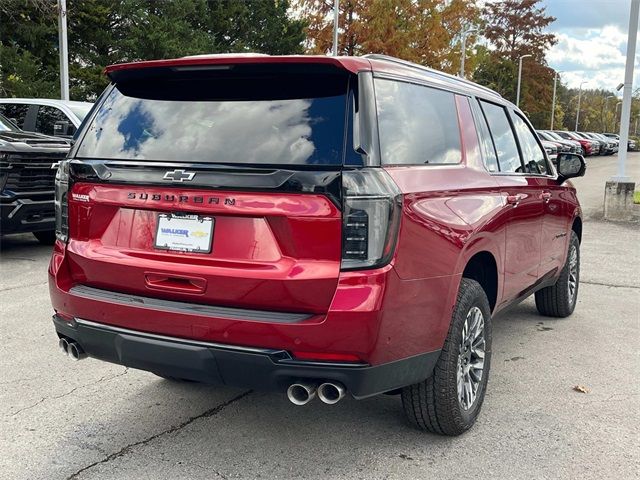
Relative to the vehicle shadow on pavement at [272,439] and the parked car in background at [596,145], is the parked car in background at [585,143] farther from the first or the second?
the vehicle shadow on pavement at [272,439]

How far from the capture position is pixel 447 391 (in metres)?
3.14

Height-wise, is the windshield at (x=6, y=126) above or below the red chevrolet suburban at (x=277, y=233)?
above

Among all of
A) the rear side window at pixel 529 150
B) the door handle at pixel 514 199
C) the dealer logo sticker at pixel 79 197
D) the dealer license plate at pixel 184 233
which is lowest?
the dealer license plate at pixel 184 233

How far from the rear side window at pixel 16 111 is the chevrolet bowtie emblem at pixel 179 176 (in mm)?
9210

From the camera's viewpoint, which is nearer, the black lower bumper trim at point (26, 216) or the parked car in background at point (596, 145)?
the black lower bumper trim at point (26, 216)

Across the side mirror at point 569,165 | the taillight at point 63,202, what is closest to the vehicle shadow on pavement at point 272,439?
the taillight at point 63,202

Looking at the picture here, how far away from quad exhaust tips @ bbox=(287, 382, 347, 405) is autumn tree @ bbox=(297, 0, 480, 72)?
94.1ft

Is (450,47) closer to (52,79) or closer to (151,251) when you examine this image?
(52,79)

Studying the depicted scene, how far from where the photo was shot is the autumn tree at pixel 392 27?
29859 mm

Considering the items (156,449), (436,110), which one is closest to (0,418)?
(156,449)

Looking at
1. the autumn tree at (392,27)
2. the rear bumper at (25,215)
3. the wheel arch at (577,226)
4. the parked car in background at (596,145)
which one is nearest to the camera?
the wheel arch at (577,226)

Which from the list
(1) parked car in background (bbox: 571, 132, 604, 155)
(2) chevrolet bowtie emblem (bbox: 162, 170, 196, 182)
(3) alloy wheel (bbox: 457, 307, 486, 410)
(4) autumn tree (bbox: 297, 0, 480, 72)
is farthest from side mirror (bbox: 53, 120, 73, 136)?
(1) parked car in background (bbox: 571, 132, 604, 155)

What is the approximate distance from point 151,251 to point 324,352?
90 centimetres

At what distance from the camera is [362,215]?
2.61m
